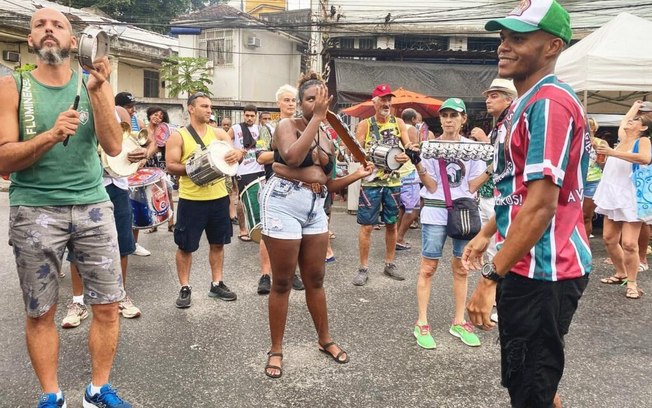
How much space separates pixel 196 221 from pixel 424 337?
2.20 meters

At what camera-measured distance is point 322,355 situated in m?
3.41

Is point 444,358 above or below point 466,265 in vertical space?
below

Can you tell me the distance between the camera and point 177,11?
34.2m

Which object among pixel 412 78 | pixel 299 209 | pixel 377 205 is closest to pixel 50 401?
pixel 299 209

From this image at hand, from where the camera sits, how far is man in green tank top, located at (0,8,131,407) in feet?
8.05

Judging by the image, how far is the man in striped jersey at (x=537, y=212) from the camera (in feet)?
5.62

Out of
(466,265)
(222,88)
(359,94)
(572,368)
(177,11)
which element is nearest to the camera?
(466,265)

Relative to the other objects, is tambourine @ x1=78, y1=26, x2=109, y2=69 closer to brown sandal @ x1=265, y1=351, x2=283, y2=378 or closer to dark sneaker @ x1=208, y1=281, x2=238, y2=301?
brown sandal @ x1=265, y1=351, x2=283, y2=378

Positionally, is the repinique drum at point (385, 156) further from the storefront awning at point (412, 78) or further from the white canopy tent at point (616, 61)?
the storefront awning at point (412, 78)

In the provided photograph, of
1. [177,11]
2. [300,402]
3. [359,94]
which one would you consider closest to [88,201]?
[300,402]

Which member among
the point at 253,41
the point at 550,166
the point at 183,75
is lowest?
the point at 550,166

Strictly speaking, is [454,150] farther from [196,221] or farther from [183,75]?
[183,75]

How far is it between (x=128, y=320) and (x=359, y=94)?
10.9 meters

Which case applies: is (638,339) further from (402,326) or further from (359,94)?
(359,94)
